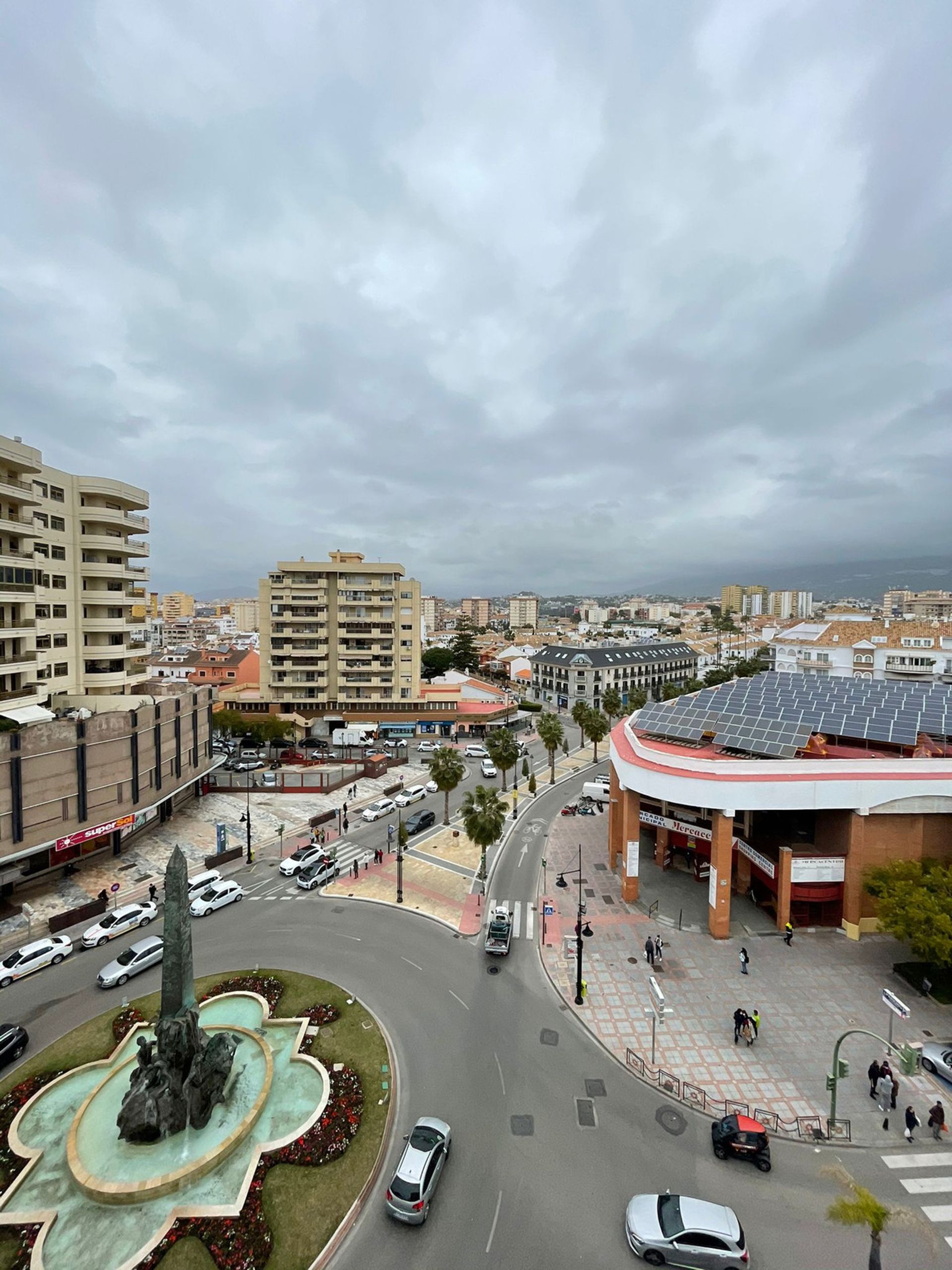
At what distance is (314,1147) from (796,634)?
128 metres

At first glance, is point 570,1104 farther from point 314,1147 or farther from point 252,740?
point 252,740

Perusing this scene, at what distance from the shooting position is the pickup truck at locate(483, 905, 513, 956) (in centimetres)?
2936

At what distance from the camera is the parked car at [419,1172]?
1574 centimetres

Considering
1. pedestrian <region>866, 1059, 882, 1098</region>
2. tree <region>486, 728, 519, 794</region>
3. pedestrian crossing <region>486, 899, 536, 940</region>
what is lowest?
pedestrian crossing <region>486, 899, 536, 940</region>

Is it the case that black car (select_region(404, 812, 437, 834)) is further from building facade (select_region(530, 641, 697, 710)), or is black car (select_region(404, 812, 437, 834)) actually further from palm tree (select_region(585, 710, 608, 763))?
building facade (select_region(530, 641, 697, 710))

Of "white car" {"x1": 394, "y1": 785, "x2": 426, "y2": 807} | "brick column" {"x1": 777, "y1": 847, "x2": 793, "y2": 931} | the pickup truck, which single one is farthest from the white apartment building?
the pickup truck

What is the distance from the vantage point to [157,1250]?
1518cm

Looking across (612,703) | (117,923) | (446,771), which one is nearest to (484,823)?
(446,771)

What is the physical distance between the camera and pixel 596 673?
109 meters

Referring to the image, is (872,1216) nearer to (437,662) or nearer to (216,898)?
(216,898)

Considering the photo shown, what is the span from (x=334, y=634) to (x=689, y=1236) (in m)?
78.2

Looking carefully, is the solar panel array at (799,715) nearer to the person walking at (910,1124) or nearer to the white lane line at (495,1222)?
the person walking at (910,1124)

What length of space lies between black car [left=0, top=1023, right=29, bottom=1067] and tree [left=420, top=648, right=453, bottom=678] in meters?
110

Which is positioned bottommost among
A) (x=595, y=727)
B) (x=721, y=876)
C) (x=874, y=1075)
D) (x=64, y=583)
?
(x=874, y=1075)
